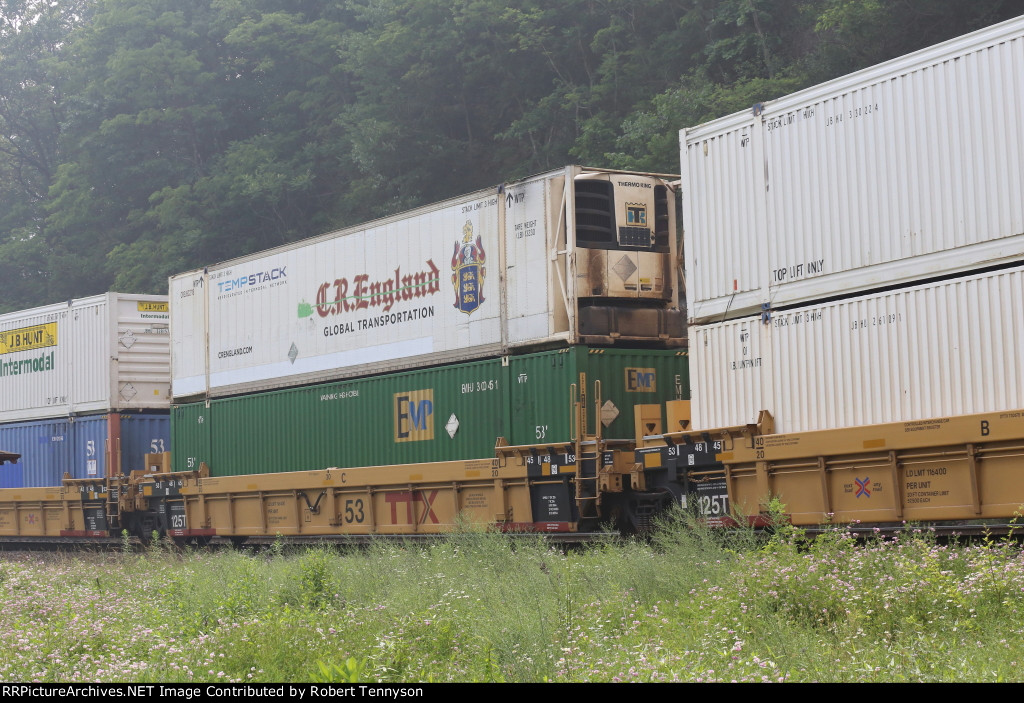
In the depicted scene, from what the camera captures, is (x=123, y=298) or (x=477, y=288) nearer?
(x=477, y=288)

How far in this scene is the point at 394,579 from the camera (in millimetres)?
12594

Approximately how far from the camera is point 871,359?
475 inches

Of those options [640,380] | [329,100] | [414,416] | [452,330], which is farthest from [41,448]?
[329,100]

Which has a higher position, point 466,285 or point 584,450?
point 466,285

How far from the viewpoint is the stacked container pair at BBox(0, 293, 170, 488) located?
2495cm

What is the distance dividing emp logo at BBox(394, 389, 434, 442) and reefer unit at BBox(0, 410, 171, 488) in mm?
8827

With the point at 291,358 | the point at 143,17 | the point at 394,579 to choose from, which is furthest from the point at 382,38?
the point at 394,579

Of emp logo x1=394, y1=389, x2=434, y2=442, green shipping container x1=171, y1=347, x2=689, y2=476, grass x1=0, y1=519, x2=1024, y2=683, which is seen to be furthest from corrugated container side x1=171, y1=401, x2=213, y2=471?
Result: grass x1=0, y1=519, x2=1024, y2=683

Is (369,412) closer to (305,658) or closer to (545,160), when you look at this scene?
(305,658)

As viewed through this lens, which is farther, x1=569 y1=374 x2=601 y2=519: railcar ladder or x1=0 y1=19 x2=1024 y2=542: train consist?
x1=569 y1=374 x2=601 y2=519: railcar ladder

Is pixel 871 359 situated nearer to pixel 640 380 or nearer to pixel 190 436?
pixel 640 380

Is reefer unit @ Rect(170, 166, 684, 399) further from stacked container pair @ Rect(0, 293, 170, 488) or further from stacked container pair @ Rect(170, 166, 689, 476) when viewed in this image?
stacked container pair @ Rect(0, 293, 170, 488)

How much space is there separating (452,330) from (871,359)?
7249 mm
